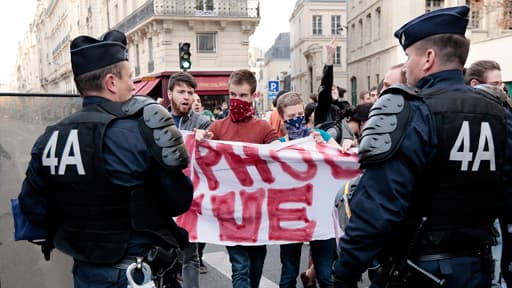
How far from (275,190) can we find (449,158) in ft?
7.50

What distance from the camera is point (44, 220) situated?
8.48 feet

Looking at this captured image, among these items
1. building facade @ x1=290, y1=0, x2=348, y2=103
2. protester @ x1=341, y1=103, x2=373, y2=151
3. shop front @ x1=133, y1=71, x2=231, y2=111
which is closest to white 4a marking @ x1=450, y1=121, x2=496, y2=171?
protester @ x1=341, y1=103, x2=373, y2=151

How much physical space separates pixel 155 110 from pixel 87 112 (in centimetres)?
35

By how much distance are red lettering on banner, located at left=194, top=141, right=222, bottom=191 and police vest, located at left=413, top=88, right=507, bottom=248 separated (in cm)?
242

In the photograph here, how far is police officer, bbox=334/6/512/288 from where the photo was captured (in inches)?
80.2

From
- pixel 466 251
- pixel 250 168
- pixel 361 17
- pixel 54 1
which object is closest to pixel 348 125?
pixel 250 168

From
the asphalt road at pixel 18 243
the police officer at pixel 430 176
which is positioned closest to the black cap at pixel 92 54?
the asphalt road at pixel 18 243

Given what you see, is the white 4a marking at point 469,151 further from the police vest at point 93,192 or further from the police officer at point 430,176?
the police vest at point 93,192

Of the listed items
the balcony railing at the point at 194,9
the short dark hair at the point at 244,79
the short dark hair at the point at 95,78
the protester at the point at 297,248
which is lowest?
the protester at the point at 297,248

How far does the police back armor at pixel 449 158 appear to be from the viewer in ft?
6.75

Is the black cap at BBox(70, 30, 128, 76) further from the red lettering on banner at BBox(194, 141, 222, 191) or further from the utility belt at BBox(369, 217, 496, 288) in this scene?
the red lettering on banner at BBox(194, 141, 222, 191)

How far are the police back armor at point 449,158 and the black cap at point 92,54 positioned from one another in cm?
135

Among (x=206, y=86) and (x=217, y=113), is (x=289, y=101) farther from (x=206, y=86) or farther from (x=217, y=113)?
(x=206, y=86)

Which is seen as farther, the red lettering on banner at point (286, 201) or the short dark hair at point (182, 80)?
the short dark hair at point (182, 80)
